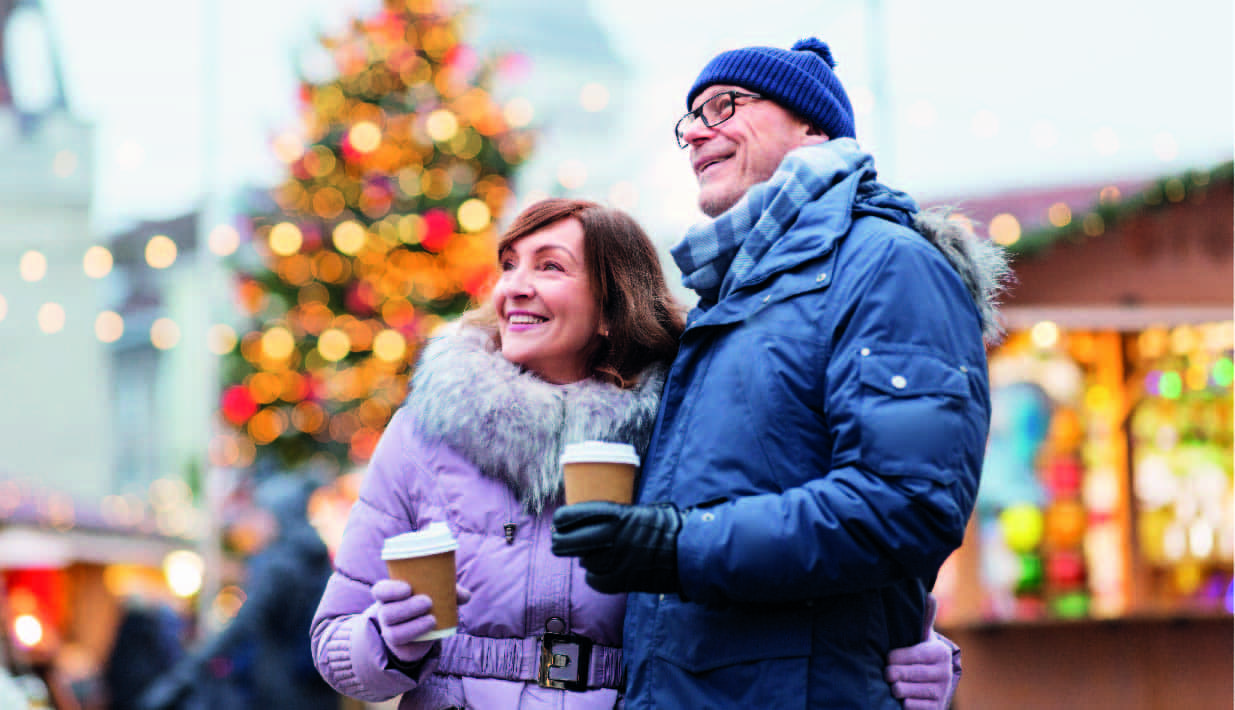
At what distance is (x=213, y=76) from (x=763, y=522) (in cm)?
1157

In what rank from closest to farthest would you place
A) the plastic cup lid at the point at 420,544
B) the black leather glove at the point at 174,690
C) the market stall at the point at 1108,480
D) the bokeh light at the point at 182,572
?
the plastic cup lid at the point at 420,544, the black leather glove at the point at 174,690, the market stall at the point at 1108,480, the bokeh light at the point at 182,572

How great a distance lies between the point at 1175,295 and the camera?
760 centimetres

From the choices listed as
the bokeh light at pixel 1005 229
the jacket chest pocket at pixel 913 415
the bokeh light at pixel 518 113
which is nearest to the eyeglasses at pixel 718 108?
the jacket chest pocket at pixel 913 415

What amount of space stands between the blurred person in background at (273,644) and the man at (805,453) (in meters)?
3.86

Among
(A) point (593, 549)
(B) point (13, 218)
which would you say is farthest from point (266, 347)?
(A) point (593, 549)

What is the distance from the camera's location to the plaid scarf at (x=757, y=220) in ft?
7.45

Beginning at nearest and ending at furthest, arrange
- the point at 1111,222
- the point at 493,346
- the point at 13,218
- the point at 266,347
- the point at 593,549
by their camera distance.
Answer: the point at 593,549 < the point at 493,346 < the point at 1111,222 < the point at 266,347 < the point at 13,218

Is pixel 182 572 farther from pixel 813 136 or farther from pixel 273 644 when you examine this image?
pixel 813 136

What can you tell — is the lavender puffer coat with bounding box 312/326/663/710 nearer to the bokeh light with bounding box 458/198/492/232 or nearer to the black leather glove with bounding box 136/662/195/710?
the black leather glove with bounding box 136/662/195/710

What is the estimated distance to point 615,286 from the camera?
8.89 ft

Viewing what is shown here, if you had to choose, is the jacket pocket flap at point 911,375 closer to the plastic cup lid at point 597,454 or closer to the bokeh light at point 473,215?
the plastic cup lid at point 597,454

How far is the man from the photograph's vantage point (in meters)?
1.95

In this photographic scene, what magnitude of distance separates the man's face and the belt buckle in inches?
32.7

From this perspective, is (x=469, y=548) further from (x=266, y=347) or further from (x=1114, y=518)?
(x=266, y=347)
